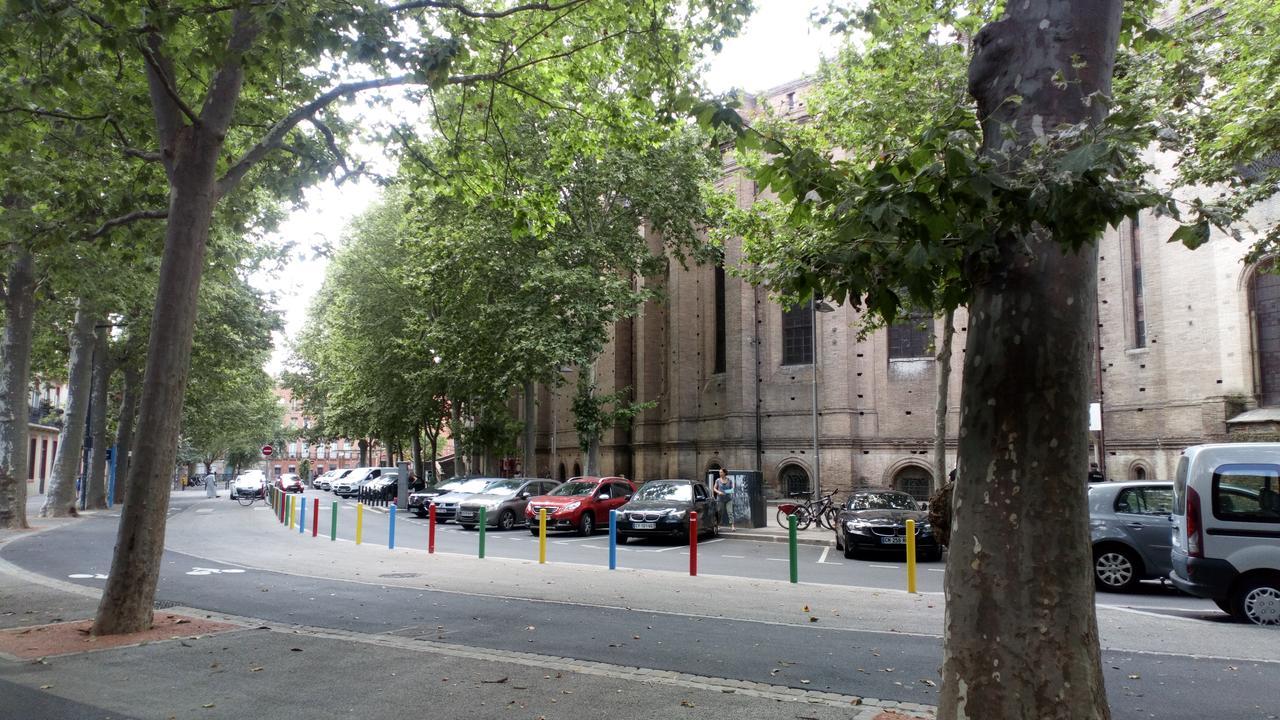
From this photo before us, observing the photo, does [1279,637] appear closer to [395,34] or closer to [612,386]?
[395,34]

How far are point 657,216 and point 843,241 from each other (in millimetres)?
26072

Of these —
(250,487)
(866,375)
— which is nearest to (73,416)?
(250,487)

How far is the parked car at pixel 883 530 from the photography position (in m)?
15.8

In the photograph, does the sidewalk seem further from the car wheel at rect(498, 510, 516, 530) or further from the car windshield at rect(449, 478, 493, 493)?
the car windshield at rect(449, 478, 493, 493)

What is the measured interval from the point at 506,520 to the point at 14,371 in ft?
41.2

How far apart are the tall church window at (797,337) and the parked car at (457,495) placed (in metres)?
12.9

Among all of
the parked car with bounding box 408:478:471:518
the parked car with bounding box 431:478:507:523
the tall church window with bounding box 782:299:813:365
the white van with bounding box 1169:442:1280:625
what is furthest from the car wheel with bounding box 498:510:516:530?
A: the white van with bounding box 1169:442:1280:625

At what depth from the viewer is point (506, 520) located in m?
24.1

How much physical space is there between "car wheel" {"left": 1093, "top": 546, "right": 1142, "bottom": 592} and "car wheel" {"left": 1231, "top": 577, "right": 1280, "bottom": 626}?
2423 millimetres

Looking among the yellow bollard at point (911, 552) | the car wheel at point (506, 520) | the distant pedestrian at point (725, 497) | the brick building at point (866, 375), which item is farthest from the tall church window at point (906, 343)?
the yellow bollard at point (911, 552)

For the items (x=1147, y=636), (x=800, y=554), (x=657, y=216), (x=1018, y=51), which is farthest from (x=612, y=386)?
(x=1018, y=51)

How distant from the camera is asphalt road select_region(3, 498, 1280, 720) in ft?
20.0

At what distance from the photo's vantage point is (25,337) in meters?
20.7

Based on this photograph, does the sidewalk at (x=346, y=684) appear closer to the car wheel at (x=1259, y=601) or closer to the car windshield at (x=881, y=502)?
the car wheel at (x=1259, y=601)
